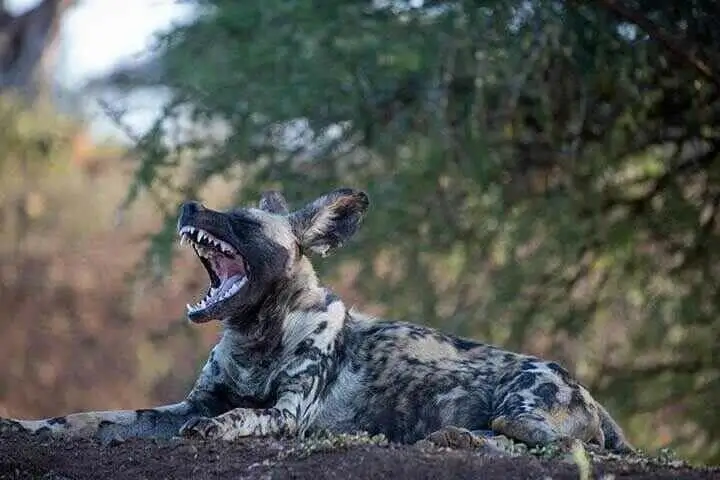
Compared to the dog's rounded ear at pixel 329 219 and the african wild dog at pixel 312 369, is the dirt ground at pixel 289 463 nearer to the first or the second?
the african wild dog at pixel 312 369

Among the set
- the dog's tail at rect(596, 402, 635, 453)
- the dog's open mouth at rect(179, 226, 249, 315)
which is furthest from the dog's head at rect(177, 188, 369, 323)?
the dog's tail at rect(596, 402, 635, 453)

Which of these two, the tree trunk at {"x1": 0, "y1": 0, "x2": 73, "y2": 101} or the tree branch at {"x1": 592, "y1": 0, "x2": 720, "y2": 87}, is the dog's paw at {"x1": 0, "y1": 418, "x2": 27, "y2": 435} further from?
the tree trunk at {"x1": 0, "y1": 0, "x2": 73, "y2": 101}

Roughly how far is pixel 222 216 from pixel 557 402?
159cm

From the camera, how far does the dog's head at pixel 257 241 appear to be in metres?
6.41

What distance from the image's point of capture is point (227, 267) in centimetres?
670

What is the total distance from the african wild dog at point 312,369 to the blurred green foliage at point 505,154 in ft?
9.17

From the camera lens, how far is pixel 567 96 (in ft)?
34.3

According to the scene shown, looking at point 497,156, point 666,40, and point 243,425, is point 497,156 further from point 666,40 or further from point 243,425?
point 243,425

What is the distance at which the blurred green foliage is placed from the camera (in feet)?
31.2

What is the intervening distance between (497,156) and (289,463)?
5860 millimetres

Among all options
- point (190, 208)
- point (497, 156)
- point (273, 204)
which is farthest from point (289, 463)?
point (497, 156)

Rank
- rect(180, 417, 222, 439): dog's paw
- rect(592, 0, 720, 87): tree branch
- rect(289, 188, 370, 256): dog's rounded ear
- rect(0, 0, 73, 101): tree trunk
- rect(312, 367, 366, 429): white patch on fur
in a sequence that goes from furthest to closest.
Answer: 1. rect(0, 0, 73, 101): tree trunk
2. rect(592, 0, 720, 87): tree branch
3. rect(289, 188, 370, 256): dog's rounded ear
4. rect(312, 367, 366, 429): white patch on fur
5. rect(180, 417, 222, 439): dog's paw

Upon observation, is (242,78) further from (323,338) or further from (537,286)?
(323,338)

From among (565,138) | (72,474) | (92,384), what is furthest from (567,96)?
(92,384)
